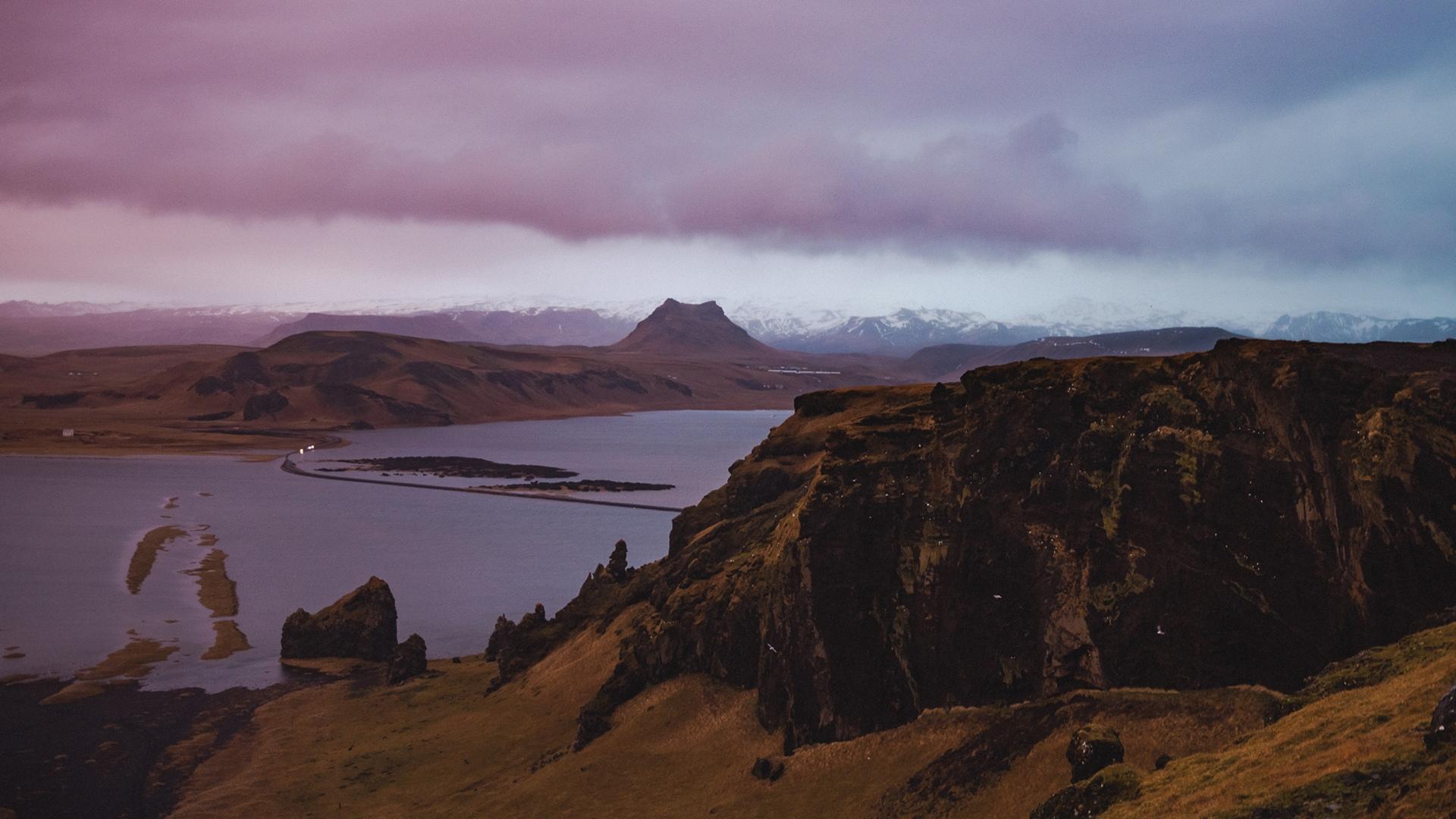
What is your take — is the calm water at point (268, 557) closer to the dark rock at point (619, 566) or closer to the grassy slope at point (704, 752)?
the dark rock at point (619, 566)

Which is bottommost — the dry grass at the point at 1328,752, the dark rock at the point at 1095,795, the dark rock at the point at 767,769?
the dark rock at the point at 767,769

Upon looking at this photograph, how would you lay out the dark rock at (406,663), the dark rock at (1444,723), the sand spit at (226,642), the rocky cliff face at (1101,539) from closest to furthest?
the dark rock at (1444,723) → the rocky cliff face at (1101,539) → the dark rock at (406,663) → the sand spit at (226,642)

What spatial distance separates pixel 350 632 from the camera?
8206 centimetres

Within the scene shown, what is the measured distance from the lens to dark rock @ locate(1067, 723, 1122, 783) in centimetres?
3131

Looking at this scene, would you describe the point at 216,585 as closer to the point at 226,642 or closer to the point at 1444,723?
the point at 226,642

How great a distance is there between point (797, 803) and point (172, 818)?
30.5 meters

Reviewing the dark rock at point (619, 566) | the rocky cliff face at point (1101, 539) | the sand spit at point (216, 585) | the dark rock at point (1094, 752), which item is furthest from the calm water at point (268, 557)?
the dark rock at point (1094, 752)

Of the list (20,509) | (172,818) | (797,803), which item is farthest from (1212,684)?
(20,509)

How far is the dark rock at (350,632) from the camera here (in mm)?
81562

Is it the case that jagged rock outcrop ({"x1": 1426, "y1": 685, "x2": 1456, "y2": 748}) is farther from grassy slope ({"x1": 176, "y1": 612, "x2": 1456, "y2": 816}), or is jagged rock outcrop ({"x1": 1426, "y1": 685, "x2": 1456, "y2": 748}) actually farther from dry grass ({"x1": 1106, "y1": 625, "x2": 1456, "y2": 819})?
grassy slope ({"x1": 176, "y1": 612, "x2": 1456, "y2": 816})

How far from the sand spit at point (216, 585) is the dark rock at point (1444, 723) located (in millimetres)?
93124

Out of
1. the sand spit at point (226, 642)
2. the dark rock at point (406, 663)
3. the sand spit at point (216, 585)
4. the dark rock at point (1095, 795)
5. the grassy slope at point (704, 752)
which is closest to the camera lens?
the grassy slope at point (704, 752)

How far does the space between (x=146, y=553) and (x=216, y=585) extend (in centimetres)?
2270

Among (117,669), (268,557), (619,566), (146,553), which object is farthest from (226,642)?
(146,553)
